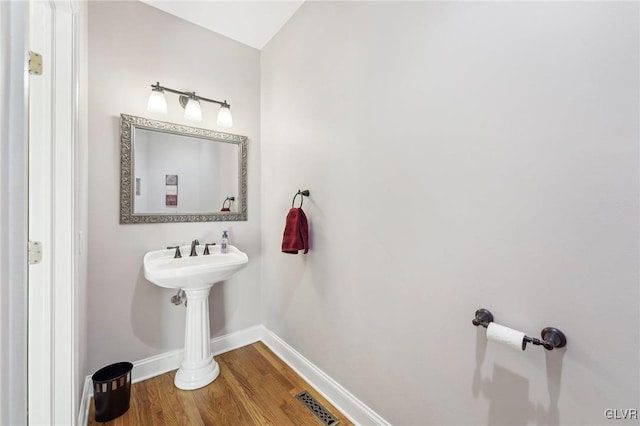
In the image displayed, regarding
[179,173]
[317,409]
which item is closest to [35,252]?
[179,173]

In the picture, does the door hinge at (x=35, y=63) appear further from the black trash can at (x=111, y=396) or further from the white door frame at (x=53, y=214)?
the black trash can at (x=111, y=396)

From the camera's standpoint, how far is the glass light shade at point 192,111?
77.2 inches

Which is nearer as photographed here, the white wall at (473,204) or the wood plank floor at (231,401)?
the white wall at (473,204)

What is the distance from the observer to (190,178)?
6.79 ft

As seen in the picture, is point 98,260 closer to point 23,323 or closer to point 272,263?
point 272,263

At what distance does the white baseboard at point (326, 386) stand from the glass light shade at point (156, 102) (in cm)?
195

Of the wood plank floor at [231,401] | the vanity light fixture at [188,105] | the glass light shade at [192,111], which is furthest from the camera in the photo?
the glass light shade at [192,111]

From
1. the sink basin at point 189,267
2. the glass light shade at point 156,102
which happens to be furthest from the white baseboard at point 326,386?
the glass light shade at point 156,102

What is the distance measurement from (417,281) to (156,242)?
5.94 feet

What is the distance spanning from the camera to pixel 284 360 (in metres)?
2.11

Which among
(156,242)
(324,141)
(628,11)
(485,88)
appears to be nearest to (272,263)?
(156,242)

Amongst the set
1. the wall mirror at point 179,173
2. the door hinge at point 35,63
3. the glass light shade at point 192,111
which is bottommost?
the wall mirror at point 179,173

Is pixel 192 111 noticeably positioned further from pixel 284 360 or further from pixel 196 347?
pixel 284 360

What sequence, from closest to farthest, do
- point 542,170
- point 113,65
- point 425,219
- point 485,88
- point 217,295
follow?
point 542,170
point 485,88
point 425,219
point 113,65
point 217,295
